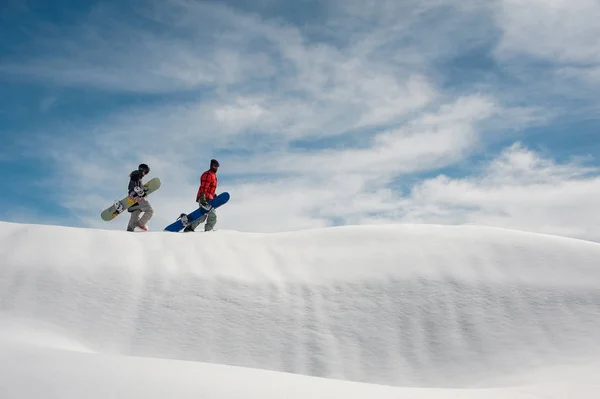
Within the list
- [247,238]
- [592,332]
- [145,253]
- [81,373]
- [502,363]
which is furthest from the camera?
[247,238]

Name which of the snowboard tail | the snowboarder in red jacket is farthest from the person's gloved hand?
the snowboard tail

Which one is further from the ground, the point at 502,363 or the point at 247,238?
the point at 247,238

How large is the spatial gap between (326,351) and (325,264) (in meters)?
2.13

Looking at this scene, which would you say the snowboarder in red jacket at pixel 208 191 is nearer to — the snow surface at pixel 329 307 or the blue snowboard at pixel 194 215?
the blue snowboard at pixel 194 215

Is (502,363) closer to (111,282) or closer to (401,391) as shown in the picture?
(401,391)

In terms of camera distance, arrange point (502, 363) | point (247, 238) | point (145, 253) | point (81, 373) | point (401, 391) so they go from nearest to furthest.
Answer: point (81, 373) < point (401, 391) < point (502, 363) < point (145, 253) < point (247, 238)

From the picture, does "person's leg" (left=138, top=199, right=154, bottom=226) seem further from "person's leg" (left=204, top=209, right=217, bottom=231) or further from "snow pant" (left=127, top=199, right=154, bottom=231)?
"person's leg" (left=204, top=209, right=217, bottom=231)

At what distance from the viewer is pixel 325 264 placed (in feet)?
27.2

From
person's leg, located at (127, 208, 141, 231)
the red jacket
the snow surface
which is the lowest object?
the snow surface

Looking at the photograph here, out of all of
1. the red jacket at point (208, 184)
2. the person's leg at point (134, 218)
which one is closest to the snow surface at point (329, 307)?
the person's leg at point (134, 218)

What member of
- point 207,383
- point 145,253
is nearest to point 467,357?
point 207,383

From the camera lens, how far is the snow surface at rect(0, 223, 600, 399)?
587 cm

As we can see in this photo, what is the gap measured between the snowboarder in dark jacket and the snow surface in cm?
90

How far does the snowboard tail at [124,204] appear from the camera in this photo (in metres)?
9.77
